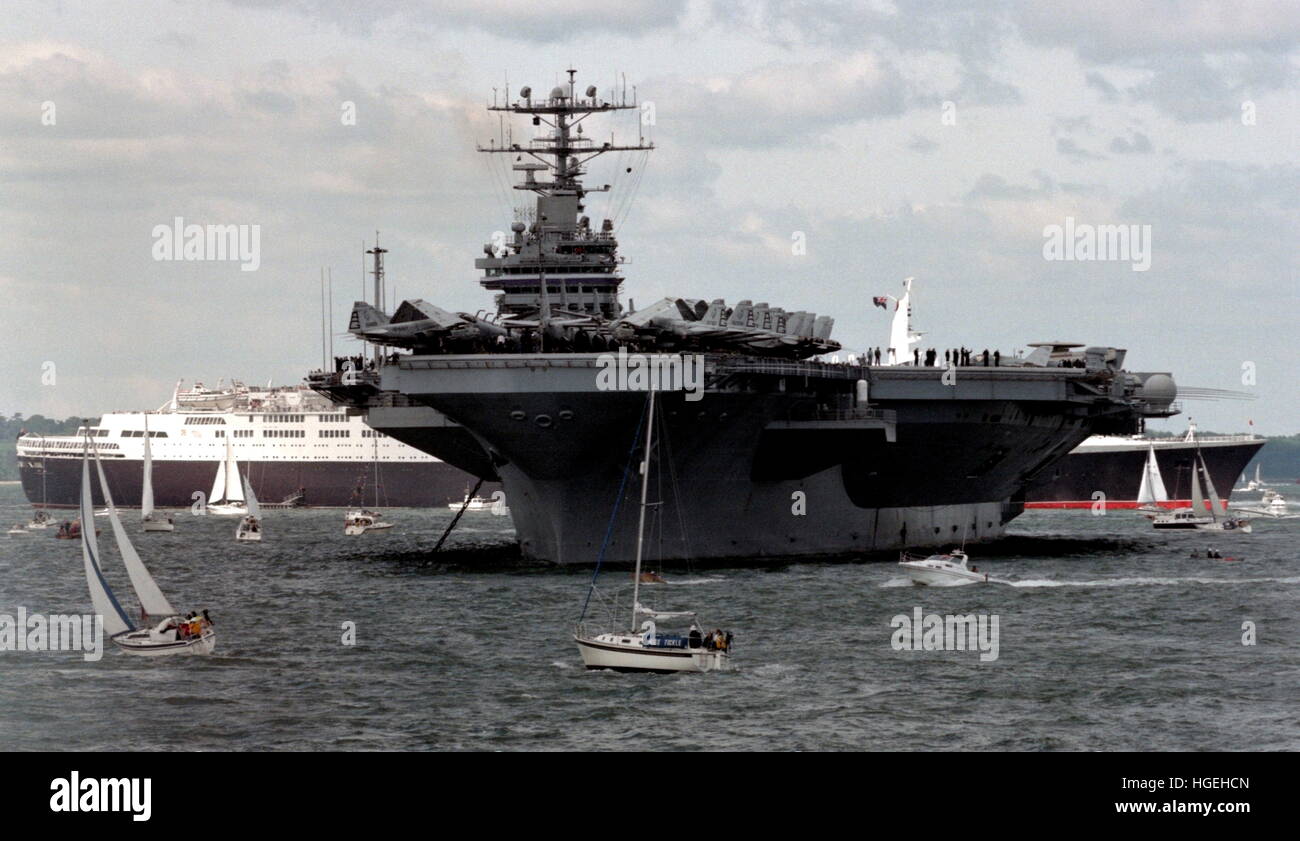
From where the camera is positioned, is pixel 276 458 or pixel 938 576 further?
pixel 276 458

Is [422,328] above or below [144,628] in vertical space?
above

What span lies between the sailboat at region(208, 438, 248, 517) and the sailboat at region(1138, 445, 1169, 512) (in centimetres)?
5545

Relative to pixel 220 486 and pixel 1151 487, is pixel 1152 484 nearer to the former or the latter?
pixel 1151 487

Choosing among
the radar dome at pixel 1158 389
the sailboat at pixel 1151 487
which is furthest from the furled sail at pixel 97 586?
the sailboat at pixel 1151 487

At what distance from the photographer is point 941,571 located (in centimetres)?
5356

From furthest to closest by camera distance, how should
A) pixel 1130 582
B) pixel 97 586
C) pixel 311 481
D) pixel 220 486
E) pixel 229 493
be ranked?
pixel 311 481 → pixel 220 486 → pixel 229 493 → pixel 1130 582 → pixel 97 586

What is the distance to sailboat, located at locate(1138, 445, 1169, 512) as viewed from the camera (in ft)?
384

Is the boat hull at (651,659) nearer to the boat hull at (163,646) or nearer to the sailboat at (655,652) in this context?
the sailboat at (655,652)

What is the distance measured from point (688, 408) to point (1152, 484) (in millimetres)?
73006

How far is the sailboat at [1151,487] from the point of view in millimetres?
116950

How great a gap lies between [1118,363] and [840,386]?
1821cm

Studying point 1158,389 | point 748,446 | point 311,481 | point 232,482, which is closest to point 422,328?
point 748,446
